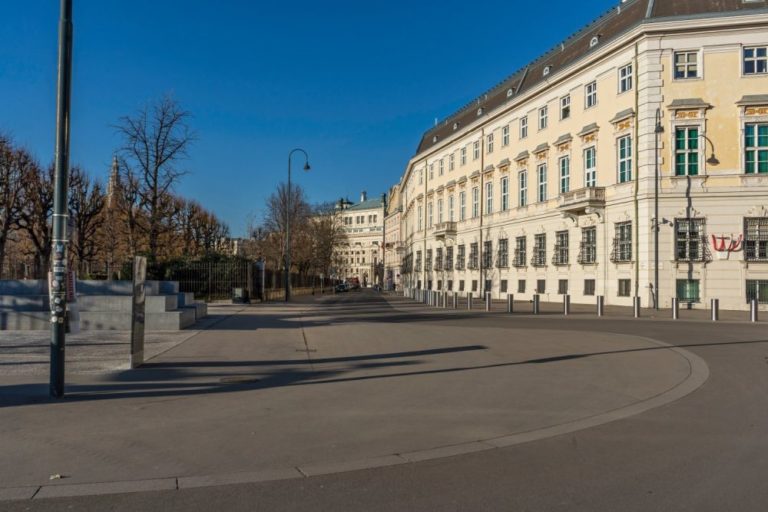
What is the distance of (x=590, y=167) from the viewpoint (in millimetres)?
40844

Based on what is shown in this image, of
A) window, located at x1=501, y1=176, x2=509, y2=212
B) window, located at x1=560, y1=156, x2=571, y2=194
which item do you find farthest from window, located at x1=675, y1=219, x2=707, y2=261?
window, located at x1=501, y1=176, x2=509, y2=212

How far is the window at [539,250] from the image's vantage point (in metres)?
45.8

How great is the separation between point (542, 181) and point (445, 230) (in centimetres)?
1889

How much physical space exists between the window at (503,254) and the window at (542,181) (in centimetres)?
626

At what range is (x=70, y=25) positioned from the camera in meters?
8.72

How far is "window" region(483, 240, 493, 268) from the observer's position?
5503 centimetres

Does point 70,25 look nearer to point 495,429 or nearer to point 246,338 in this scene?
point 495,429

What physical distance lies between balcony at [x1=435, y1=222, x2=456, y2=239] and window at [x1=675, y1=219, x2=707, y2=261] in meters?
31.1

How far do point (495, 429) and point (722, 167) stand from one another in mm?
32264

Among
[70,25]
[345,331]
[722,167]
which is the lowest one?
[345,331]

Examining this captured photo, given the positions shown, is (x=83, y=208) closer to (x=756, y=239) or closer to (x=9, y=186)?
(x=9, y=186)

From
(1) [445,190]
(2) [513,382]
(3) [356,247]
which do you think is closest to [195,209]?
(1) [445,190]

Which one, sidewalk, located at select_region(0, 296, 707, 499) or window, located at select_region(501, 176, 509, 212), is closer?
sidewalk, located at select_region(0, 296, 707, 499)

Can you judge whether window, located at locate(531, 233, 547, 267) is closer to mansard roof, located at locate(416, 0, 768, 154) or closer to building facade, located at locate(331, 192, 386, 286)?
mansard roof, located at locate(416, 0, 768, 154)
